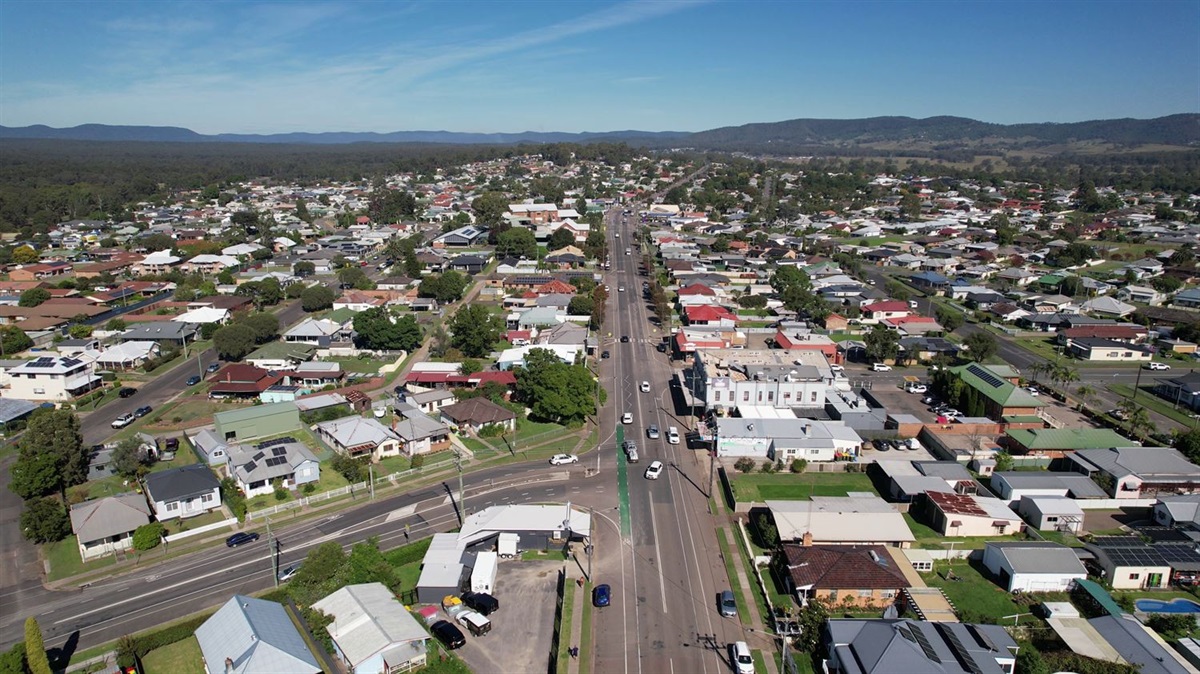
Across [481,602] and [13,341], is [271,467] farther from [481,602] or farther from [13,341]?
[13,341]

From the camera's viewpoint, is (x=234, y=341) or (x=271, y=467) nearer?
A: (x=271, y=467)

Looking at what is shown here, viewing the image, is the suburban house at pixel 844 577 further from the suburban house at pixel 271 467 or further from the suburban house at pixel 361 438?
the suburban house at pixel 271 467

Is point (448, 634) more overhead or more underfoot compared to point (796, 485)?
more overhead

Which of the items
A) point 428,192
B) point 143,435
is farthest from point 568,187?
point 143,435

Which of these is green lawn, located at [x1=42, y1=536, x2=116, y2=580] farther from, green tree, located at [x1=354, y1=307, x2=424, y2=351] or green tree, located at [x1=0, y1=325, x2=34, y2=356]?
green tree, located at [x1=0, y1=325, x2=34, y2=356]

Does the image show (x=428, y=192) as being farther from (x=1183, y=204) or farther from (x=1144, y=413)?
(x=1183, y=204)

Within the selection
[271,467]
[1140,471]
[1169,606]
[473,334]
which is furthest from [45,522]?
[1140,471]
